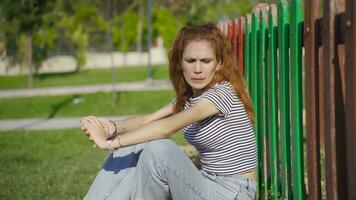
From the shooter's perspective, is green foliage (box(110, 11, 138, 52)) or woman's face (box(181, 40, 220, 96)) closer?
woman's face (box(181, 40, 220, 96))

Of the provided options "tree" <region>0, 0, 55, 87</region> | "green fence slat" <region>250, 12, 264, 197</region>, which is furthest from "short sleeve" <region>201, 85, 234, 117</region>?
"tree" <region>0, 0, 55, 87</region>

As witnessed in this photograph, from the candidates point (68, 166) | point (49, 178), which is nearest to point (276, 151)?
point (49, 178)

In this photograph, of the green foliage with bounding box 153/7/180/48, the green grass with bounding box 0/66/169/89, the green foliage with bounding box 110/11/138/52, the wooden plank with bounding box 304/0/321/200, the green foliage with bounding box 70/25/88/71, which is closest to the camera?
the wooden plank with bounding box 304/0/321/200

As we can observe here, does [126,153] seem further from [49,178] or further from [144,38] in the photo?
[144,38]

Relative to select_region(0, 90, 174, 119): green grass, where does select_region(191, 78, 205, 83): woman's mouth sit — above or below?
above

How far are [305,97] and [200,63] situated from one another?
575 mm

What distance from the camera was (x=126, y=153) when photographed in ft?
11.2

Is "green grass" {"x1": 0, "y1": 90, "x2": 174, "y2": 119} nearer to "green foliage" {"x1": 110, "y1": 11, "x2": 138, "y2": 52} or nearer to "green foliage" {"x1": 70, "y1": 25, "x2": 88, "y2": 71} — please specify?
"green foliage" {"x1": 70, "y1": 25, "x2": 88, "y2": 71}

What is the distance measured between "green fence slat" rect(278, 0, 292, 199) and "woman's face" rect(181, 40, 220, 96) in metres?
0.44

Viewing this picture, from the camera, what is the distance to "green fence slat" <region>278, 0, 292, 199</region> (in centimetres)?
340

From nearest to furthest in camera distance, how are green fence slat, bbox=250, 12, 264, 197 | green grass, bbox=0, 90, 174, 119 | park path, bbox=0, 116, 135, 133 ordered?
green fence slat, bbox=250, 12, 264, 197
park path, bbox=0, 116, 135, 133
green grass, bbox=0, 90, 174, 119

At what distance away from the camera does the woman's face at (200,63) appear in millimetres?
3201

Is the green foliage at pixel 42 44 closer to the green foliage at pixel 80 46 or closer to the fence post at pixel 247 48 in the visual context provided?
the green foliage at pixel 80 46

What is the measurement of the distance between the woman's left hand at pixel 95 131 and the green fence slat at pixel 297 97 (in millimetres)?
1005
